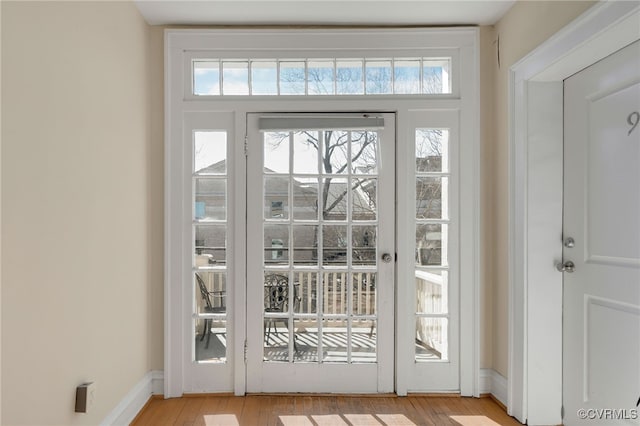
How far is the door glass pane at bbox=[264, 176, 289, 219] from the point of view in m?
2.47

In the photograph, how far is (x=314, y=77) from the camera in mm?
2467

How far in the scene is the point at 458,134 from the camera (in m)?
2.46

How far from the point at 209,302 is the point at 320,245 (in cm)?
85

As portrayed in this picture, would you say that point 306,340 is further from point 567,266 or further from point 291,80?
point 291,80

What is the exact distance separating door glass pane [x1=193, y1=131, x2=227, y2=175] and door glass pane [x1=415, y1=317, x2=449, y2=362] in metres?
1.72

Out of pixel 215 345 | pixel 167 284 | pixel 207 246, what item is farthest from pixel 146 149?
pixel 215 345

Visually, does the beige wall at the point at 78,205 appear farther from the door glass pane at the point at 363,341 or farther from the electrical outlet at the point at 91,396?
the door glass pane at the point at 363,341

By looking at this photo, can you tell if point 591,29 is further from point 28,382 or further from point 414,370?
point 28,382

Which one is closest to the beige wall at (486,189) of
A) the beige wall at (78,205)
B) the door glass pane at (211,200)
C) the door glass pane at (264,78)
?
the door glass pane at (264,78)

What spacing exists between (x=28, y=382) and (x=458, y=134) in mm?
2586

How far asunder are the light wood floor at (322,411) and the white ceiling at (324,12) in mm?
2474

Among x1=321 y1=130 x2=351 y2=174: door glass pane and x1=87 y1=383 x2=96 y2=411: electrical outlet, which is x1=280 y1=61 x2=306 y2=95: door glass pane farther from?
x1=87 y1=383 x2=96 y2=411: electrical outlet

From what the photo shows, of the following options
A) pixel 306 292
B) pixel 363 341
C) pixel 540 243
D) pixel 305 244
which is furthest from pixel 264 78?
pixel 540 243

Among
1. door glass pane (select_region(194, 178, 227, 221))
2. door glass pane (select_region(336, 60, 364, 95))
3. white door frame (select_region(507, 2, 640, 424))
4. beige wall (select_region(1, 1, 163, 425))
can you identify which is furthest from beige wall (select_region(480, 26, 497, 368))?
beige wall (select_region(1, 1, 163, 425))
